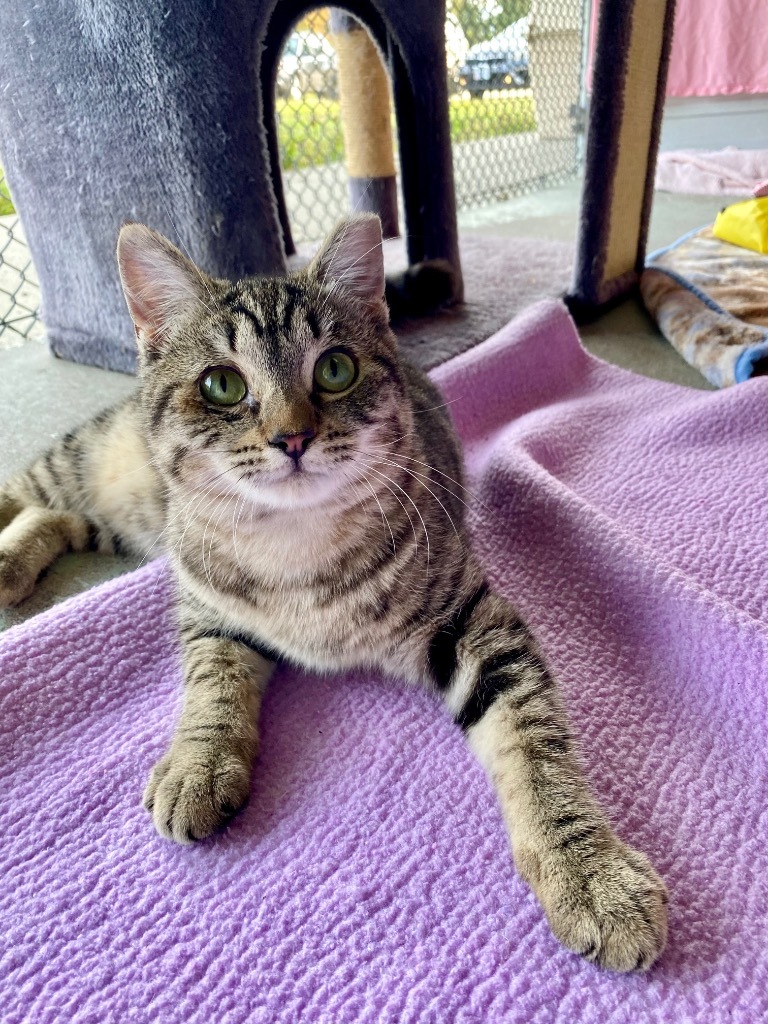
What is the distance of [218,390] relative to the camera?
0.84 metres

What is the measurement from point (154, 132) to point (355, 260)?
2.58 ft

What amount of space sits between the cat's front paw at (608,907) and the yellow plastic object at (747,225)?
234cm

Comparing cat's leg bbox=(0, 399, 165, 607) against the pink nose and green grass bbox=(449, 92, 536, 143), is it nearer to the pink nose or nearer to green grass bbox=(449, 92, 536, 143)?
the pink nose

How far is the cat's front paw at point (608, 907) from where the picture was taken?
61cm

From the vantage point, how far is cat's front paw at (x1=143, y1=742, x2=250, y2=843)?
2.44ft

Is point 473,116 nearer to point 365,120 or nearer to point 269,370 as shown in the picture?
point 365,120

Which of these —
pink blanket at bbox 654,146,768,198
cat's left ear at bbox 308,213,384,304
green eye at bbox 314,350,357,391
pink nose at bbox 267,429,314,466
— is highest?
cat's left ear at bbox 308,213,384,304

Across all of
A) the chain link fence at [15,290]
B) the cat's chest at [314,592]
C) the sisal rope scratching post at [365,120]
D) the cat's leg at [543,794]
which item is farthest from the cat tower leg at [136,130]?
the sisal rope scratching post at [365,120]

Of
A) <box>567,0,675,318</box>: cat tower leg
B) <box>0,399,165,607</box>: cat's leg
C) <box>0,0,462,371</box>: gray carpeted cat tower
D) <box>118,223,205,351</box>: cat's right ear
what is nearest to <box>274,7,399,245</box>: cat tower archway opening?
<box>0,0,462,371</box>: gray carpeted cat tower

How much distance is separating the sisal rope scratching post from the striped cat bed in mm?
1028

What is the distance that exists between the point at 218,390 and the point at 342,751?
45 cm

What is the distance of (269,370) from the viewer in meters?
0.82

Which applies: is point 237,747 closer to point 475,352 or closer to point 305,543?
point 305,543

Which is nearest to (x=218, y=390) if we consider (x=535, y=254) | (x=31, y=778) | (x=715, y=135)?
(x=31, y=778)
